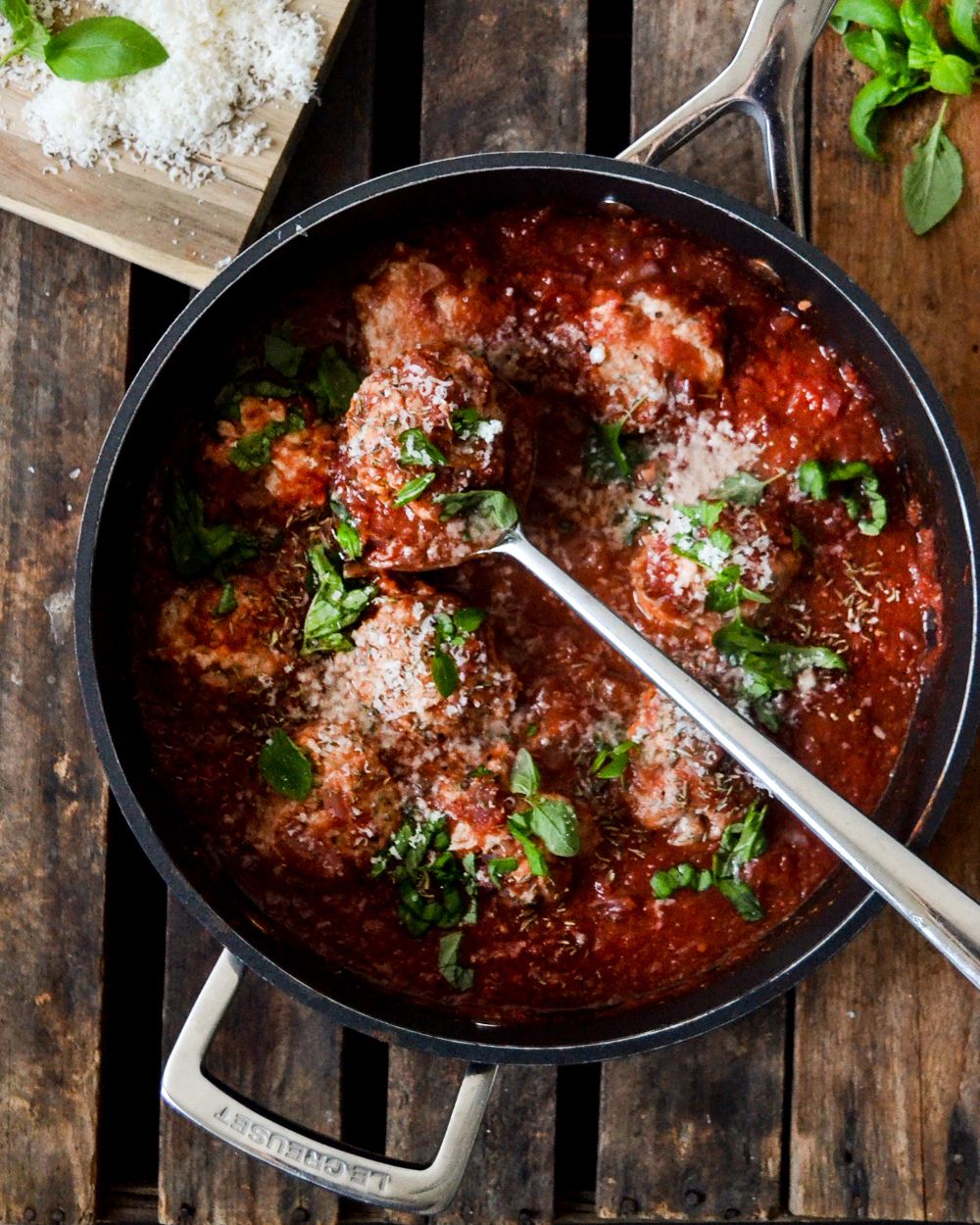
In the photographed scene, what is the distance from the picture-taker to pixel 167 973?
2.86 meters

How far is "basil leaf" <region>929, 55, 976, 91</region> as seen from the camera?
2629mm

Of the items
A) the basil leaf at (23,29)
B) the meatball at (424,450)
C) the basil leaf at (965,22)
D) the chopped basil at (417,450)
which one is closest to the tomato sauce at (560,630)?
the meatball at (424,450)

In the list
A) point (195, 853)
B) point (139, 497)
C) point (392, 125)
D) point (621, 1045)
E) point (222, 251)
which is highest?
point (392, 125)

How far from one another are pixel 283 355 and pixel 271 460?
0.25 meters

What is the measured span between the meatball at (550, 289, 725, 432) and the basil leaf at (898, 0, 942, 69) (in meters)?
0.77

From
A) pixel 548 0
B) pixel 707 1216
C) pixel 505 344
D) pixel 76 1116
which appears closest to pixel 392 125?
pixel 548 0

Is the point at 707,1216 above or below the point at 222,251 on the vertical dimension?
below

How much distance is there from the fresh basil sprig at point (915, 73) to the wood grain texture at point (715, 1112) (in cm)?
Answer: 193

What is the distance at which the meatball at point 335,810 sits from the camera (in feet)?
8.36

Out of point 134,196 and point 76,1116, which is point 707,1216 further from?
point 134,196

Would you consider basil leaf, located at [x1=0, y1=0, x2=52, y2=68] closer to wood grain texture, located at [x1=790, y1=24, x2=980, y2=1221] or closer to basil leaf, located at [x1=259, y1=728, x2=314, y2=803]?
basil leaf, located at [x1=259, y1=728, x2=314, y2=803]

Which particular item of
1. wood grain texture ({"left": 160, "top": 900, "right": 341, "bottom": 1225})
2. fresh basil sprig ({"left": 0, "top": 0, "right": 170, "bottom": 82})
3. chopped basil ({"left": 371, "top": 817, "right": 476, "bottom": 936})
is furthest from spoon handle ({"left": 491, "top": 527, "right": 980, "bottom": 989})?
fresh basil sprig ({"left": 0, "top": 0, "right": 170, "bottom": 82})

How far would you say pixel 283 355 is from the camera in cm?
263

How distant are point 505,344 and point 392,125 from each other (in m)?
0.97
